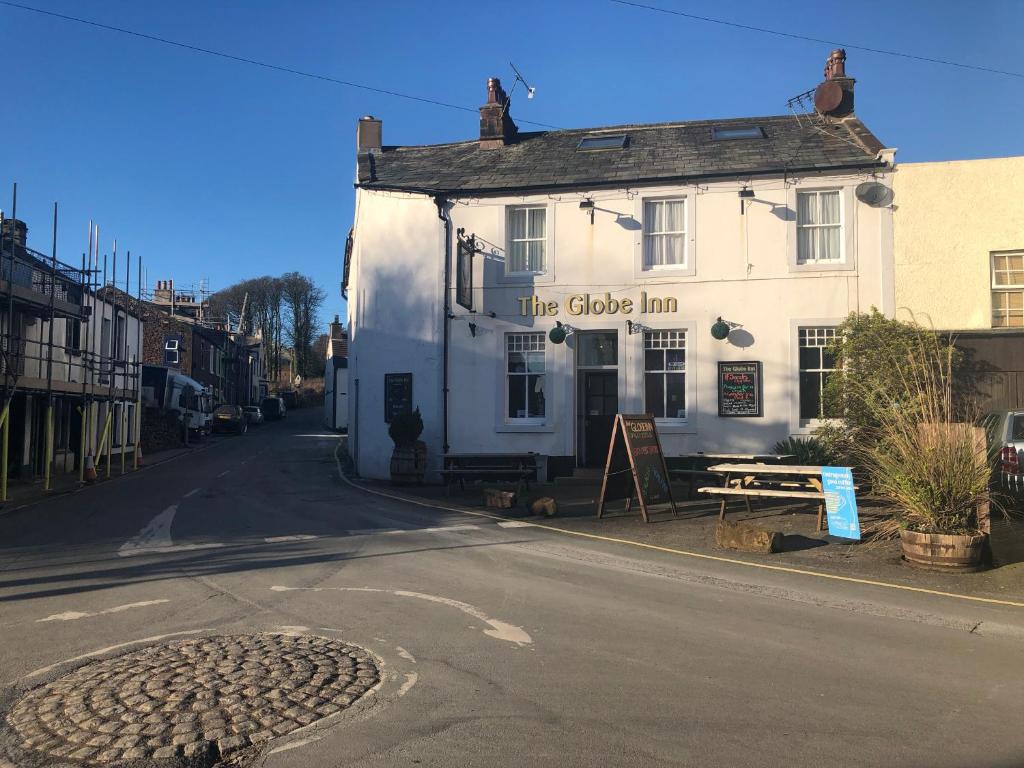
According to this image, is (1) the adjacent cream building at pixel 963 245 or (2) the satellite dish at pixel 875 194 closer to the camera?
(1) the adjacent cream building at pixel 963 245

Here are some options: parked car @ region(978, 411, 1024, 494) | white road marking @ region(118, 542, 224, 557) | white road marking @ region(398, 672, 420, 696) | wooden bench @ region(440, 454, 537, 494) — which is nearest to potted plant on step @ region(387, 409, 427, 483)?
wooden bench @ region(440, 454, 537, 494)

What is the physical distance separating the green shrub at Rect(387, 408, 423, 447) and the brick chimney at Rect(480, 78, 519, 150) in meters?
8.06

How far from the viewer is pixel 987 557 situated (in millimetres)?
9039

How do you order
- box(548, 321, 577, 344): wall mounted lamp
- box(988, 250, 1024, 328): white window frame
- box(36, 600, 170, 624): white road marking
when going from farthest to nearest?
1. box(548, 321, 577, 344): wall mounted lamp
2. box(988, 250, 1024, 328): white window frame
3. box(36, 600, 170, 624): white road marking

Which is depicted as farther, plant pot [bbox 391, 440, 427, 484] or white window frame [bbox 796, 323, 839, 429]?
plant pot [bbox 391, 440, 427, 484]

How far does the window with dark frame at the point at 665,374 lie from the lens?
59.3ft

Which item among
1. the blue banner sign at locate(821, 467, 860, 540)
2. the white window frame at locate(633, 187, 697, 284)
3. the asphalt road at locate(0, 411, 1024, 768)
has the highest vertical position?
the white window frame at locate(633, 187, 697, 284)

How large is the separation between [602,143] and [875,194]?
691 cm

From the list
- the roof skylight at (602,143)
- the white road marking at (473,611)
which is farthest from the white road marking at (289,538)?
the roof skylight at (602,143)

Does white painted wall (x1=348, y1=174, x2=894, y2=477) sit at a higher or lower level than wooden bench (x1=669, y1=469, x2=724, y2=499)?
higher

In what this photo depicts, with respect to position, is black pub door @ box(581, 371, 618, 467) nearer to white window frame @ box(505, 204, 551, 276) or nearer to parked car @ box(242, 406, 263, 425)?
white window frame @ box(505, 204, 551, 276)

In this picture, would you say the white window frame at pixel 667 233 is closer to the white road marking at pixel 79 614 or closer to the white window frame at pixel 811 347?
the white window frame at pixel 811 347

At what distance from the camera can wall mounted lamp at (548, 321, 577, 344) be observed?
60.0 feet

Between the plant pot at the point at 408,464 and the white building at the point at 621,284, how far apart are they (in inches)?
28.0
